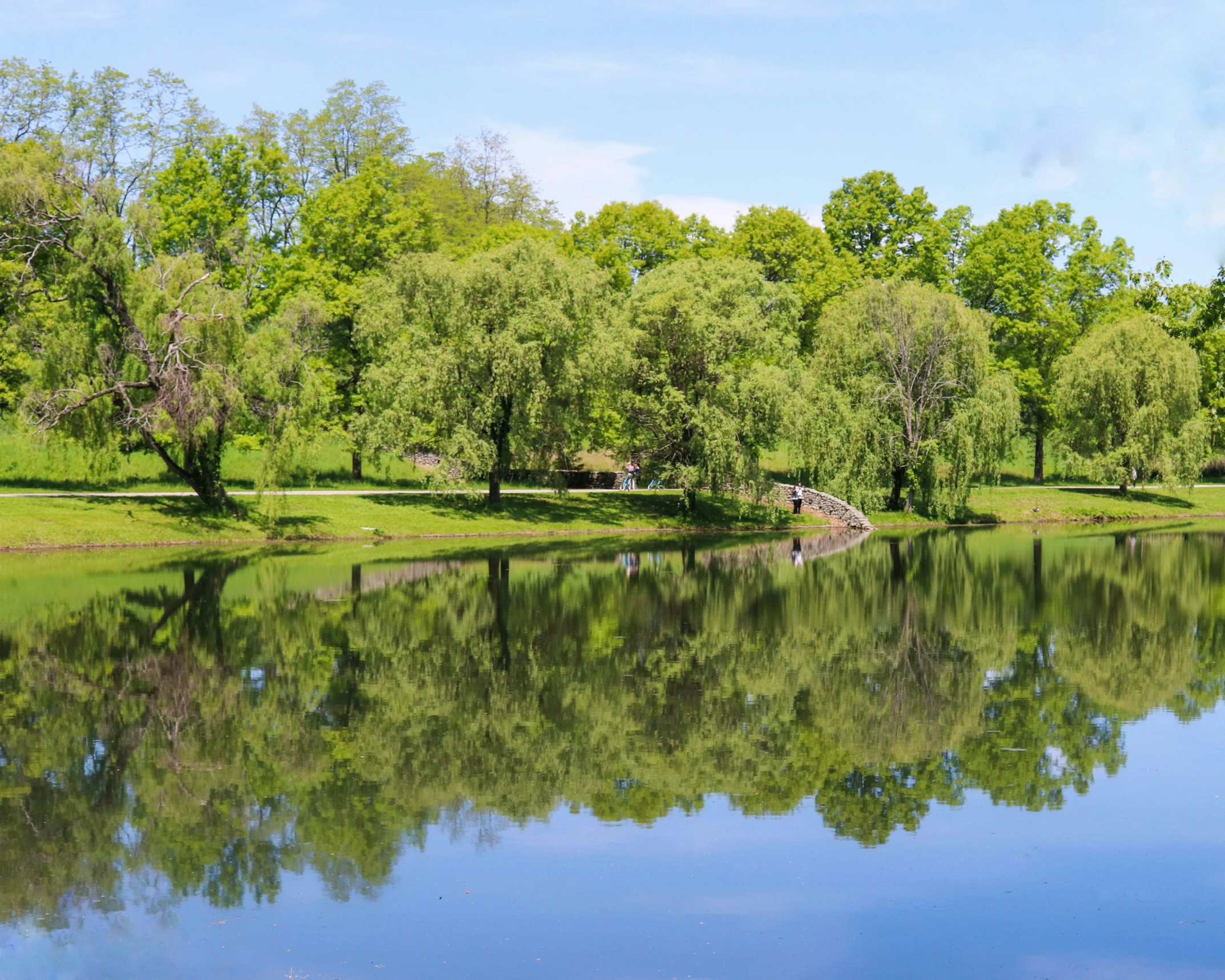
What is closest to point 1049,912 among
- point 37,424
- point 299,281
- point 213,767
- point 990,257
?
point 213,767

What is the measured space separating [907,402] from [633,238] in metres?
19.8

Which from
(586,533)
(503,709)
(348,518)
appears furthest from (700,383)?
(503,709)

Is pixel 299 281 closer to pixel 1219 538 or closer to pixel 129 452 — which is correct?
pixel 129 452

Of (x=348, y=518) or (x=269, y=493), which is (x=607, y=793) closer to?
(x=348, y=518)

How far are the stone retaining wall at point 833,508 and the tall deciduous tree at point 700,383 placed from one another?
417 centimetres

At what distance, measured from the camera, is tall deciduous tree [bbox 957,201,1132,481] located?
64250 millimetres

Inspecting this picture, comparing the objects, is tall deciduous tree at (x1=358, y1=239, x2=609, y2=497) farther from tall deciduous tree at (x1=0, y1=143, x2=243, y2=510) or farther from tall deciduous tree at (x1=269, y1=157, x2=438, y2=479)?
tall deciduous tree at (x1=0, y1=143, x2=243, y2=510)

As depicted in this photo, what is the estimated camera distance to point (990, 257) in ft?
212

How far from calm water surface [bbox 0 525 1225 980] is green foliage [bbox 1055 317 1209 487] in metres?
36.2

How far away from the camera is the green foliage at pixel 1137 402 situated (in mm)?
56906

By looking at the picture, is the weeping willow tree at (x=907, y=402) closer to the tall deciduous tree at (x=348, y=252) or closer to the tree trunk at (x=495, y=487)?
Answer: the tree trunk at (x=495, y=487)

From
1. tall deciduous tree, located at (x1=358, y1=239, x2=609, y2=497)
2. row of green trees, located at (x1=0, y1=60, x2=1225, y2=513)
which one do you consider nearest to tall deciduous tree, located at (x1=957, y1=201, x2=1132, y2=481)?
row of green trees, located at (x1=0, y1=60, x2=1225, y2=513)

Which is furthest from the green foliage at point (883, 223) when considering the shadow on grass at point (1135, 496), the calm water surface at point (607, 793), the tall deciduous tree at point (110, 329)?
the calm water surface at point (607, 793)

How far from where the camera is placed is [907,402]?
4988cm
